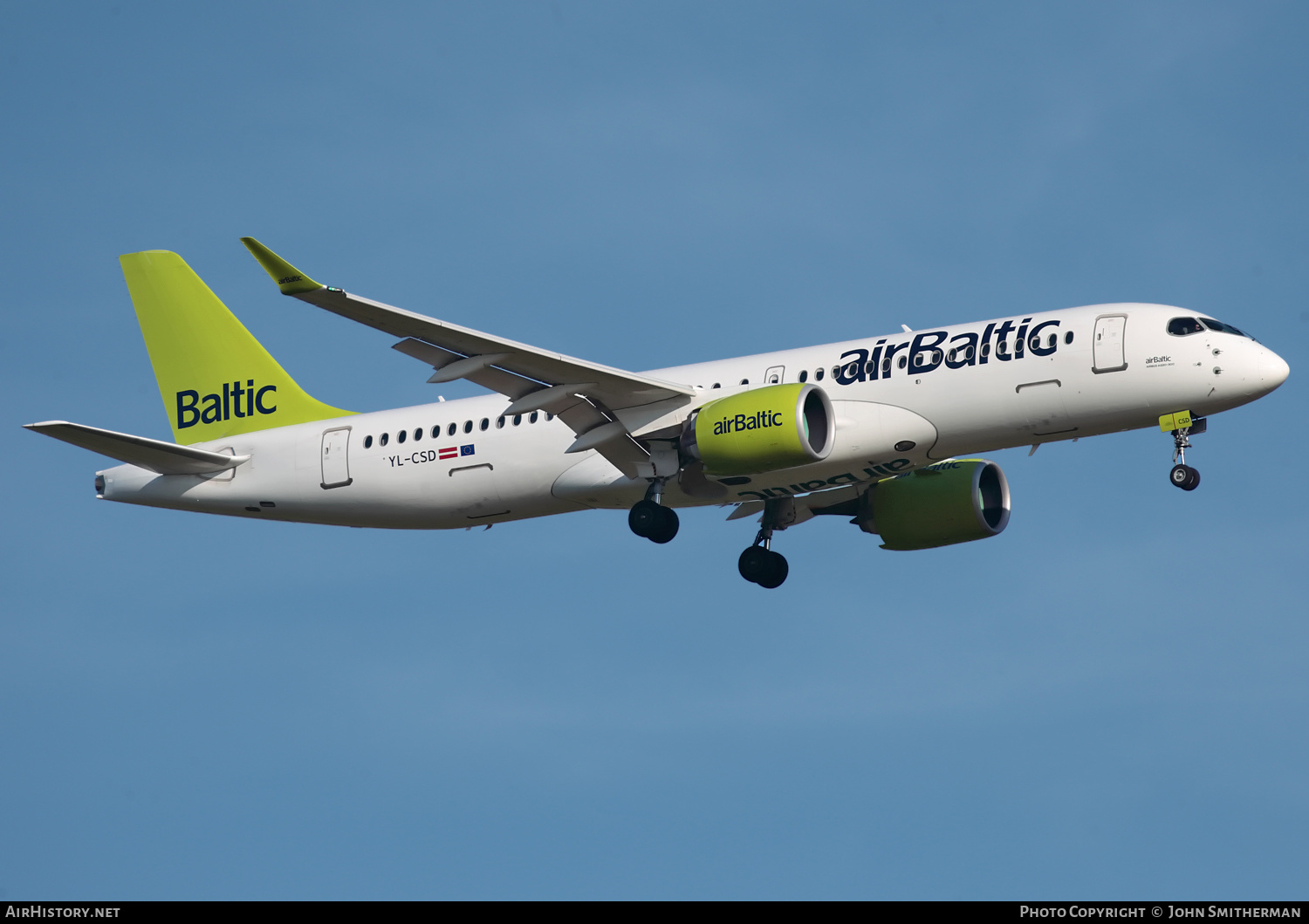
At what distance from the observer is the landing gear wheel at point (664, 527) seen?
116 feet

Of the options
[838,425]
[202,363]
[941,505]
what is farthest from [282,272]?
[941,505]

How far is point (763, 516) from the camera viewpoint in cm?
3881

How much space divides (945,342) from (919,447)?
2.20 meters

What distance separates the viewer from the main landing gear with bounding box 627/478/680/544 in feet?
116

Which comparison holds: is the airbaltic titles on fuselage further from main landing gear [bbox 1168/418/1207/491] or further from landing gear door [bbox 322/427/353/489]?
landing gear door [bbox 322/427/353/489]

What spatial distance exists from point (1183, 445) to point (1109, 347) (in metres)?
2.37

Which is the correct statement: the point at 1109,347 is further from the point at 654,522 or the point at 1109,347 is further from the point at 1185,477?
the point at 654,522

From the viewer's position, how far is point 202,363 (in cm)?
4159

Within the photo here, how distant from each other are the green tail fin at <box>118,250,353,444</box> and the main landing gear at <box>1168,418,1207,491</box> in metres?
19.3

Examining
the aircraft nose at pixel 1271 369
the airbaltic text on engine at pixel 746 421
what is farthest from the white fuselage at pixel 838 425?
the airbaltic text on engine at pixel 746 421

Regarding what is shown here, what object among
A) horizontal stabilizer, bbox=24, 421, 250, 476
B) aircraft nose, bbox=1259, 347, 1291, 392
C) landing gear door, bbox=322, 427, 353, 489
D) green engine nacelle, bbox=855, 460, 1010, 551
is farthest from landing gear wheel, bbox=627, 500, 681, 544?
aircraft nose, bbox=1259, 347, 1291, 392

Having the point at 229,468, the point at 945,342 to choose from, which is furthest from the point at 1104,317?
the point at 229,468

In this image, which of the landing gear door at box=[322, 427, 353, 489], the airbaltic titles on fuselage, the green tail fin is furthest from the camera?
the green tail fin
